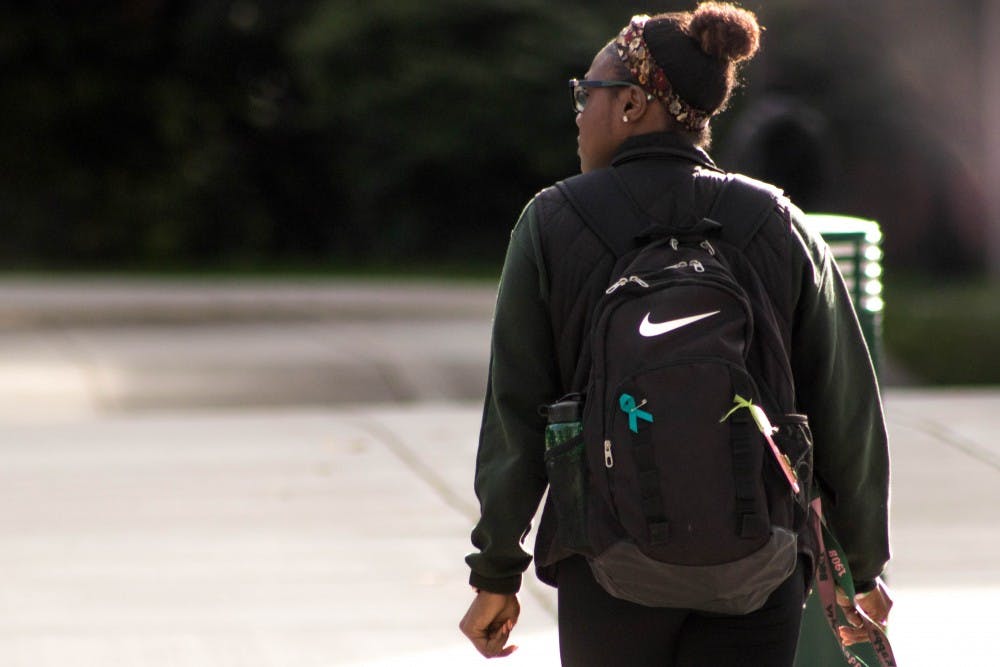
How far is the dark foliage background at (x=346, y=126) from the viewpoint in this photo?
23.8 m

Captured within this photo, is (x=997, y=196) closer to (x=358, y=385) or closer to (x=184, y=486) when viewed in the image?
(x=358, y=385)

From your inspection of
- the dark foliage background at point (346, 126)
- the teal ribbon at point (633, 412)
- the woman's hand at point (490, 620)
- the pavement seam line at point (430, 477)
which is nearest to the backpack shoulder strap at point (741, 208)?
the teal ribbon at point (633, 412)

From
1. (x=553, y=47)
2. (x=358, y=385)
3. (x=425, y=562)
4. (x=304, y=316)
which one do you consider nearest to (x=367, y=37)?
(x=553, y=47)

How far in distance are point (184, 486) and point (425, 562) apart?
6.24 feet

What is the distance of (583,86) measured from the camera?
2742 mm

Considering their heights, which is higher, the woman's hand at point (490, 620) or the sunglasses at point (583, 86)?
the sunglasses at point (583, 86)

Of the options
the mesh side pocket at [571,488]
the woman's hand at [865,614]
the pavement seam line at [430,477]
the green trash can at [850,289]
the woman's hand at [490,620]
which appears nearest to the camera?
the mesh side pocket at [571,488]

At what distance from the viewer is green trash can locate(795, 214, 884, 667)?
431cm

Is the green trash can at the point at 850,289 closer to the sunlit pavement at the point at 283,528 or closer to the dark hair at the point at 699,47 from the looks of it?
the sunlit pavement at the point at 283,528

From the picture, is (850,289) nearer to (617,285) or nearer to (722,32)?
(722,32)

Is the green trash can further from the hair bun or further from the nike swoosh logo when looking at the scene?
the nike swoosh logo

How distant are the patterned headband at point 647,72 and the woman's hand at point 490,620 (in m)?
0.85

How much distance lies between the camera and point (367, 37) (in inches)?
961

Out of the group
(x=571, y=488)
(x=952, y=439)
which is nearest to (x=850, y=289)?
(x=571, y=488)
